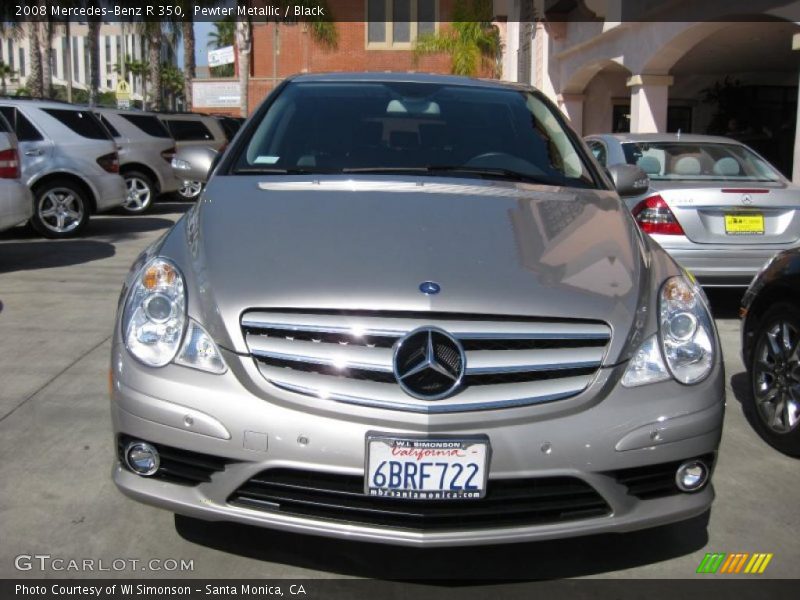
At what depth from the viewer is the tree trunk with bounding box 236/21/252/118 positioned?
32.7m

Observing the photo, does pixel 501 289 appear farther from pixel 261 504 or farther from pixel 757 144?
pixel 757 144

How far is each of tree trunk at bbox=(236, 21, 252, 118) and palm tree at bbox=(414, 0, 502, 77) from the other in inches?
269

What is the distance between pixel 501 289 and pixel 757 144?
18709 mm

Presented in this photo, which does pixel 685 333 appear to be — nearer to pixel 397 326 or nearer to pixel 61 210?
pixel 397 326

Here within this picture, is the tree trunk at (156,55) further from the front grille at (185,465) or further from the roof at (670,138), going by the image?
the front grille at (185,465)

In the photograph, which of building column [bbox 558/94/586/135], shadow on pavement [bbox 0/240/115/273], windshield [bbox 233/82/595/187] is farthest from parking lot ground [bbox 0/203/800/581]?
building column [bbox 558/94/586/135]

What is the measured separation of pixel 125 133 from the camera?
14430 millimetres

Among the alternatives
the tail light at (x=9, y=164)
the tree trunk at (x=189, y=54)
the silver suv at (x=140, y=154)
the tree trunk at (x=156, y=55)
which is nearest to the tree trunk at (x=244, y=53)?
the tree trunk at (x=189, y=54)

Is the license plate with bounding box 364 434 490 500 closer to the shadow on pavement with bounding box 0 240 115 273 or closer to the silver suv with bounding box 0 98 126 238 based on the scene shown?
the shadow on pavement with bounding box 0 240 115 273

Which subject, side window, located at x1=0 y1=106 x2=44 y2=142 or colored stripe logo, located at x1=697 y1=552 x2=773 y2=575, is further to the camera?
side window, located at x1=0 y1=106 x2=44 y2=142

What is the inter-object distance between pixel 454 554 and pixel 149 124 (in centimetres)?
1312

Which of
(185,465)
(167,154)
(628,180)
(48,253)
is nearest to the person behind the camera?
(185,465)
